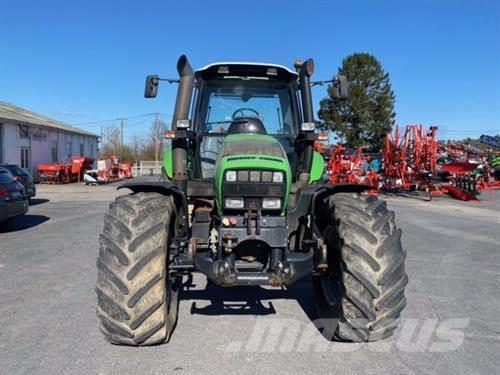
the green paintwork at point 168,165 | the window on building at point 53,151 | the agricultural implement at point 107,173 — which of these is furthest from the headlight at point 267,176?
the window on building at point 53,151

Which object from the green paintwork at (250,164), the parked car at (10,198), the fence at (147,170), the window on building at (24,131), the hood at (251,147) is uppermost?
the window on building at (24,131)

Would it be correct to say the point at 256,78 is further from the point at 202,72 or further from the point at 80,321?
→ the point at 80,321

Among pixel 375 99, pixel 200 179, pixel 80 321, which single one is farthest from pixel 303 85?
pixel 375 99

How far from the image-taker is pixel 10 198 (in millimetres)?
9875

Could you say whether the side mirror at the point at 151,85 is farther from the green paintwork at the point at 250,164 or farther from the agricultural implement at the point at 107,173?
the agricultural implement at the point at 107,173

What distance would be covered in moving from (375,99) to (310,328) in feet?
143

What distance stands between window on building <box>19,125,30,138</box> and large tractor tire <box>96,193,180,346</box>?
28.1 meters

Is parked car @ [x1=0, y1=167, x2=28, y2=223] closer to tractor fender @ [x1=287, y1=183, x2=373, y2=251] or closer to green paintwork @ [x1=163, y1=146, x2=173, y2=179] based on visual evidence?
green paintwork @ [x1=163, y1=146, x2=173, y2=179]

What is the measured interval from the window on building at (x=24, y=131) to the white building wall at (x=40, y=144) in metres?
0.26

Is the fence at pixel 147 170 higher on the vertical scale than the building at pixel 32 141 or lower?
lower

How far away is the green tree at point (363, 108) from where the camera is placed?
143ft

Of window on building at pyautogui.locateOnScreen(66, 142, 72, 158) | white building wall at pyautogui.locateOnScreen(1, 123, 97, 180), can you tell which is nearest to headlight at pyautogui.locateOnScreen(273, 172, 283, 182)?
white building wall at pyautogui.locateOnScreen(1, 123, 97, 180)

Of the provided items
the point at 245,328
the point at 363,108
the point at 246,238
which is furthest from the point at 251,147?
the point at 363,108

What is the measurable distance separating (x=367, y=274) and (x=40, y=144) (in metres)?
31.9
